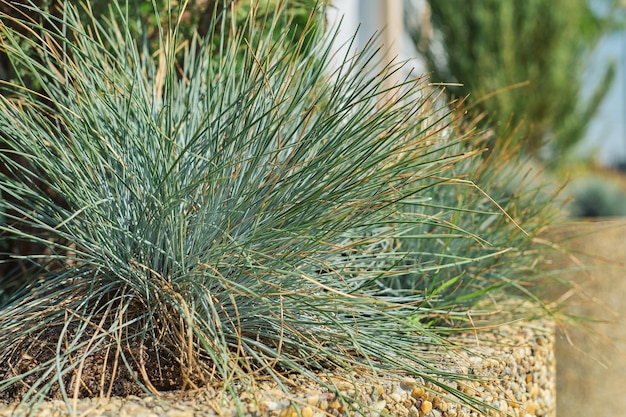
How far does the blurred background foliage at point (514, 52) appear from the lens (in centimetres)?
877

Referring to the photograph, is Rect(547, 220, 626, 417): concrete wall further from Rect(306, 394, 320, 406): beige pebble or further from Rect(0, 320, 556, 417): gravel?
Rect(306, 394, 320, 406): beige pebble

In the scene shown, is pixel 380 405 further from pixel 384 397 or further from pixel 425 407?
pixel 425 407

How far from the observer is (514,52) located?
8930mm

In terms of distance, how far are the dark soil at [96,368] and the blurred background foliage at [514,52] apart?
23.1ft

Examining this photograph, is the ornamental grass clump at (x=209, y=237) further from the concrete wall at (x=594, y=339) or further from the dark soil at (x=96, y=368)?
the concrete wall at (x=594, y=339)

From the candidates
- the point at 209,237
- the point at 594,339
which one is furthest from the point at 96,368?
the point at 594,339

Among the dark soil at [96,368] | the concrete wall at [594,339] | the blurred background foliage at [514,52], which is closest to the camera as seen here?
the dark soil at [96,368]

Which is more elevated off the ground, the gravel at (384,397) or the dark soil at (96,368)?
the gravel at (384,397)

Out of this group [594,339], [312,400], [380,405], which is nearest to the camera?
[312,400]

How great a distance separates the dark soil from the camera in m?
1.75

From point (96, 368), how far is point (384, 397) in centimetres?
67

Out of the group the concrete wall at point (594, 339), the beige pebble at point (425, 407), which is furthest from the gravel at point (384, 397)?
the concrete wall at point (594, 339)

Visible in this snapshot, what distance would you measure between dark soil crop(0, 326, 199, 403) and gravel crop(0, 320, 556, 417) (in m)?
0.09

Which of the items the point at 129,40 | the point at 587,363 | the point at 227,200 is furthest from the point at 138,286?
the point at 587,363
